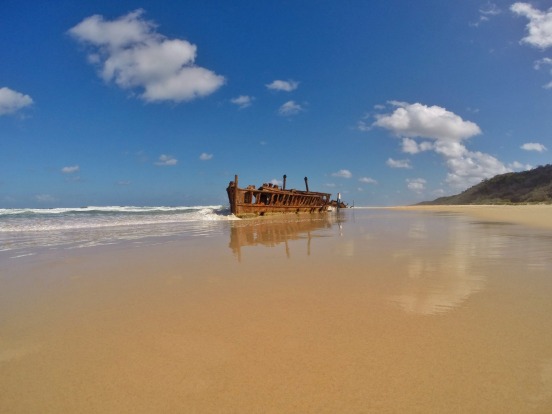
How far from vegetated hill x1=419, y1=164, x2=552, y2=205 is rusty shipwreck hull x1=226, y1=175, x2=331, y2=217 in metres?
30.9

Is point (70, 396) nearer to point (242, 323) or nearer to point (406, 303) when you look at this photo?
point (242, 323)

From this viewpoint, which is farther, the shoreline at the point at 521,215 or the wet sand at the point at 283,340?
the shoreline at the point at 521,215

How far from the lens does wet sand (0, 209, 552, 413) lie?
161cm

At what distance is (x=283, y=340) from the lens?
2.23 metres

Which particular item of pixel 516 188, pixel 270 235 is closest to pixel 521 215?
pixel 270 235

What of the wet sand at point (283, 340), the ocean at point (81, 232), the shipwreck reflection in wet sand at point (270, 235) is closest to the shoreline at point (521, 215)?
the shipwreck reflection in wet sand at point (270, 235)

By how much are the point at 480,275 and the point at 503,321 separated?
1640mm

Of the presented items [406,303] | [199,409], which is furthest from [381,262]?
[199,409]

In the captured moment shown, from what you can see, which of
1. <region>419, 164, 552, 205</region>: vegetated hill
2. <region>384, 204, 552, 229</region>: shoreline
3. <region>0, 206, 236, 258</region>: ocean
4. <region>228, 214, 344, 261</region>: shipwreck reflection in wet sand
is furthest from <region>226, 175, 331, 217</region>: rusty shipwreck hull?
<region>419, 164, 552, 205</region>: vegetated hill

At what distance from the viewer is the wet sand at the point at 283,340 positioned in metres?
1.61

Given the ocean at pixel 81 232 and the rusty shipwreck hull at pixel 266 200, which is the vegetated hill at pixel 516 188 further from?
the ocean at pixel 81 232

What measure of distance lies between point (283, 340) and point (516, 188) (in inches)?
2494

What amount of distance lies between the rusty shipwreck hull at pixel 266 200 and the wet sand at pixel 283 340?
58.7 ft

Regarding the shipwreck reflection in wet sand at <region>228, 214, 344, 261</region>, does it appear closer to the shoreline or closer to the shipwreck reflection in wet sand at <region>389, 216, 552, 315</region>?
the shipwreck reflection in wet sand at <region>389, 216, 552, 315</region>
